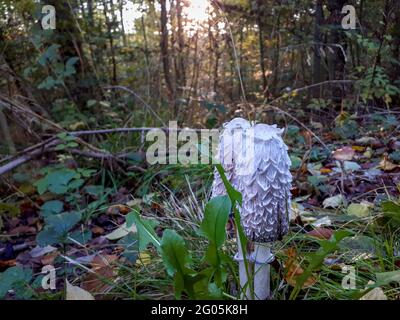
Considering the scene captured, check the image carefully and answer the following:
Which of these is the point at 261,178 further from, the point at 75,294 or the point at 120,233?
the point at 120,233

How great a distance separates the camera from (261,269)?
3.67 ft

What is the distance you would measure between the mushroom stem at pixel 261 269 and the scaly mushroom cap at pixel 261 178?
0.06 meters

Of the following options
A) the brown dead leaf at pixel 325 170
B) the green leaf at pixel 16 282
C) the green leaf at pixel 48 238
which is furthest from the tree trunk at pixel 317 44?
the green leaf at pixel 16 282

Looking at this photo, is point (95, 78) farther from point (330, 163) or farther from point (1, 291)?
point (1, 291)

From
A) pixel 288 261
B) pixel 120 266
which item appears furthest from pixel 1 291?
pixel 288 261

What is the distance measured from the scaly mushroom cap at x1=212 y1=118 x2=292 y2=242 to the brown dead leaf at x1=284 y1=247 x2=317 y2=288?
165 millimetres

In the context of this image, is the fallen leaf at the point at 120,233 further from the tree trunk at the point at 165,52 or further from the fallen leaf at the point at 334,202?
the tree trunk at the point at 165,52

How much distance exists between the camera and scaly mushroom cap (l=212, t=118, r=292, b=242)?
1.01 meters

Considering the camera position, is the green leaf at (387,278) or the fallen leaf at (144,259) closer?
the green leaf at (387,278)

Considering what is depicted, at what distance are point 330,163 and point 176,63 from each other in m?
2.46

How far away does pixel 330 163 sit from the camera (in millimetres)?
2385

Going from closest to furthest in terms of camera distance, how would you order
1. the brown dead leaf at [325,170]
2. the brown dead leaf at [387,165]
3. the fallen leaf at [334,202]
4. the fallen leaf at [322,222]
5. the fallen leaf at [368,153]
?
the fallen leaf at [322,222]
the fallen leaf at [334,202]
the brown dead leaf at [387,165]
the brown dead leaf at [325,170]
the fallen leaf at [368,153]

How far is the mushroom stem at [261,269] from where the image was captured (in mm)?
1116

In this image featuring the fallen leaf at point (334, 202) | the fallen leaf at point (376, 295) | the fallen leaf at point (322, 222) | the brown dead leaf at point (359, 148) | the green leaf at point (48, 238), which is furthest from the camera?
the brown dead leaf at point (359, 148)
